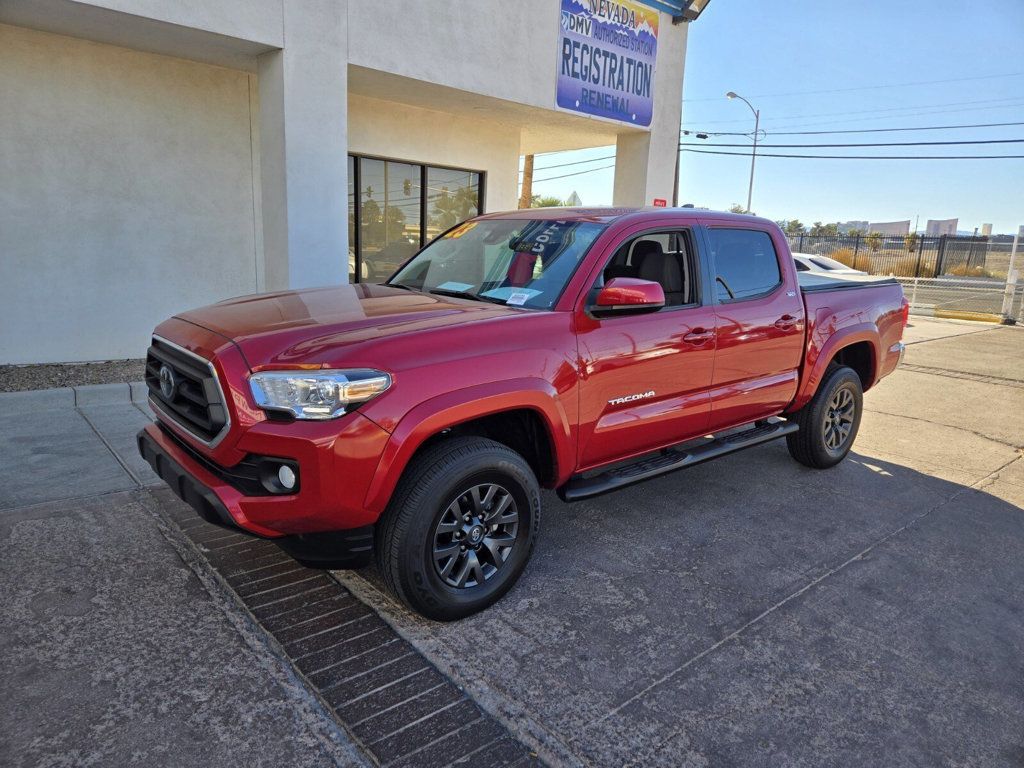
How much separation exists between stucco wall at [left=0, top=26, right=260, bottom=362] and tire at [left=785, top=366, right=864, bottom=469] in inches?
269

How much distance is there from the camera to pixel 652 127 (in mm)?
11109

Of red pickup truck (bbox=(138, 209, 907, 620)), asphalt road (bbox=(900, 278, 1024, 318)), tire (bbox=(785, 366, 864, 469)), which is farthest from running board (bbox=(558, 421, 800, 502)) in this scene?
asphalt road (bbox=(900, 278, 1024, 318))

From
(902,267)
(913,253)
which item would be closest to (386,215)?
(902,267)

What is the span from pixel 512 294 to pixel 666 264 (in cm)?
111

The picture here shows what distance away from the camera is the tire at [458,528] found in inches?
116

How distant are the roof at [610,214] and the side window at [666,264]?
12cm

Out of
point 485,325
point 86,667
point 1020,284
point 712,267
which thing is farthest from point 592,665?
point 1020,284

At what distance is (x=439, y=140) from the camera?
1072 cm

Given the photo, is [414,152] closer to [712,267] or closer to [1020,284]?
[712,267]

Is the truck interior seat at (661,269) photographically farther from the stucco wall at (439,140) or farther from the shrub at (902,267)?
the shrub at (902,267)

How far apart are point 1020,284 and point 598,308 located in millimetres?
19596

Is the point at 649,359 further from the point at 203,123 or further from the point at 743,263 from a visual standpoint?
the point at 203,123

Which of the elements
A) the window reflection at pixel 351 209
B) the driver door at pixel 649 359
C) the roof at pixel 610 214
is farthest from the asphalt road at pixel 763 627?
the window reflection at pixel 351 209

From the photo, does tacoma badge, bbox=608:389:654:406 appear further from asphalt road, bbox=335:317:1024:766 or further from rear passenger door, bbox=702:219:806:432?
asphalt road, bbox=335:317:1024:766
